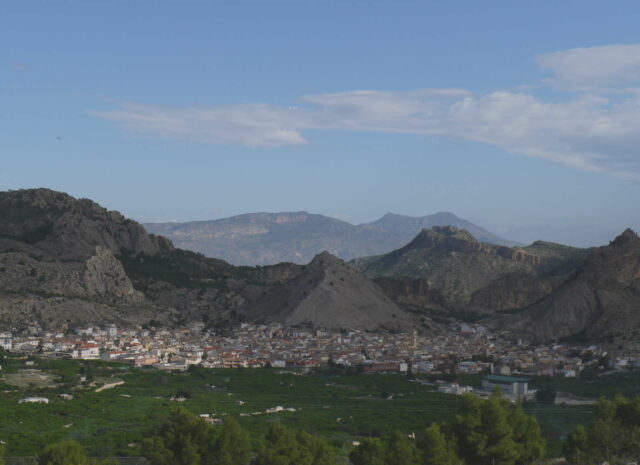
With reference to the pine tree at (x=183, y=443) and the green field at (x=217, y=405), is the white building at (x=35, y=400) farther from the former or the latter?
the pine tree at (x=183, y=443)

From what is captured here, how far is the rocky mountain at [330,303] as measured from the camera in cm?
13075

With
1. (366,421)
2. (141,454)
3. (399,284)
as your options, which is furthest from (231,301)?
(141,454)

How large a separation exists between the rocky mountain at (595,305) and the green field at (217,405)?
39.9m

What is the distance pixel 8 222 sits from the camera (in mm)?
145000

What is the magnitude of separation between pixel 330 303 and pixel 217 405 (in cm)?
6516

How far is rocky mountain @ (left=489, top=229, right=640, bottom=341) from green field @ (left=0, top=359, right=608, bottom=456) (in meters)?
39.9

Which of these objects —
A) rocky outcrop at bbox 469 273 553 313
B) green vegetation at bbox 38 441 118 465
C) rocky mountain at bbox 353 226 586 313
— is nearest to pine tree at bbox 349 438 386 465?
green vegetation at bbox 38 441 118 465

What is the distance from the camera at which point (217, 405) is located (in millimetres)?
69062

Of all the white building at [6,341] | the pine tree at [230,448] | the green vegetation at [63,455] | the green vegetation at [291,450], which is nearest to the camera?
the green vegetation at [63,455]

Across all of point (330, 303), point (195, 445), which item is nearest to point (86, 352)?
point (330, 303)

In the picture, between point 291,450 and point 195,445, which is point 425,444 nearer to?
point 291,450

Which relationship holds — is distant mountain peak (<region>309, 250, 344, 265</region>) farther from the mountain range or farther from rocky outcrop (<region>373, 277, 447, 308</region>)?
rocky outcrop (<region>373, 277, 447, 308</region>)

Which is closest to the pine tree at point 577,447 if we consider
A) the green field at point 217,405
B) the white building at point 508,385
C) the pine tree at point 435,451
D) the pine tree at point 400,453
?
the pine tree at point 435,451

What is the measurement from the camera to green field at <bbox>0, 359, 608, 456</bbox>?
183ft
